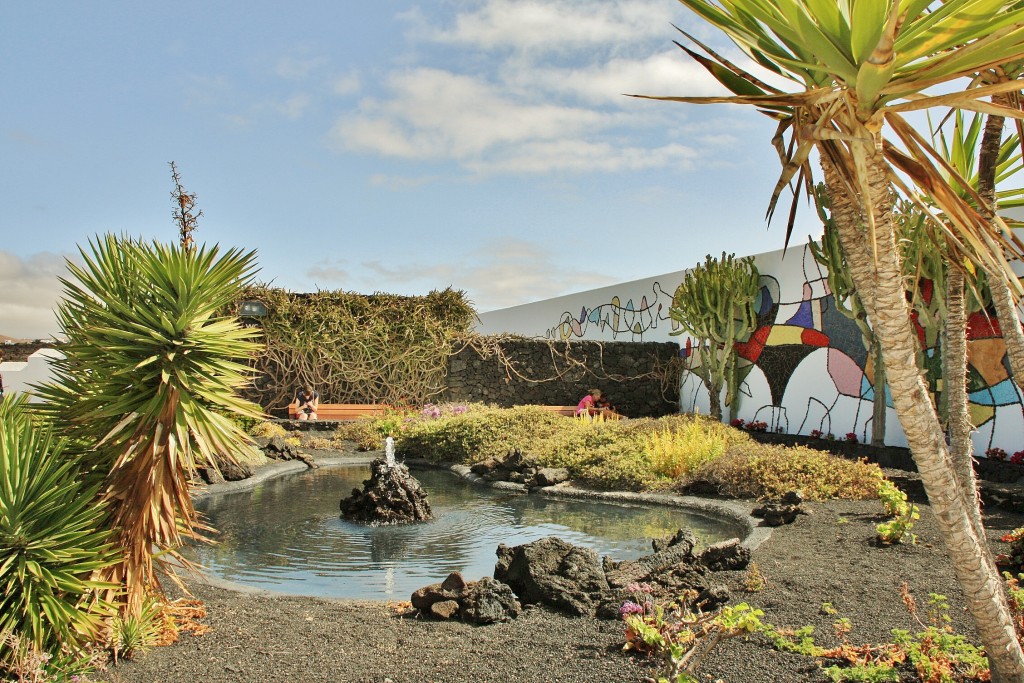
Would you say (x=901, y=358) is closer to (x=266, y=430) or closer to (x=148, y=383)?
(x=148, y=383)

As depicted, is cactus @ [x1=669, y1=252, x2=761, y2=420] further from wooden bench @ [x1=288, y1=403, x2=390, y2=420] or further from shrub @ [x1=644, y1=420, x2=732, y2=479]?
wooden bench @ [x1=288, y1=403, x2=390, y2=420]

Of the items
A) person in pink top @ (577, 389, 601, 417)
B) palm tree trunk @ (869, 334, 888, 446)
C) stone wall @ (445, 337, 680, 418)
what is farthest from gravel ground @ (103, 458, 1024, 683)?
stone wall @ (445, 337, 680, 418)

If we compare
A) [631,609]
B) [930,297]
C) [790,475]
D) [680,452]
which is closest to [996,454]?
[930,297]

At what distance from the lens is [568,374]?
58.5ft

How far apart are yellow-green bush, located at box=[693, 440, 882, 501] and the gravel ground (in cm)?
246

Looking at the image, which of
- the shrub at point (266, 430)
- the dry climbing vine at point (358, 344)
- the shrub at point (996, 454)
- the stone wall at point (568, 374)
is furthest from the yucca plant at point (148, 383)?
the stone wall at point (568, 374)

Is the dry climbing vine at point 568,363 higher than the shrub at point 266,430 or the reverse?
higher

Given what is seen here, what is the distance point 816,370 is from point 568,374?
619cm

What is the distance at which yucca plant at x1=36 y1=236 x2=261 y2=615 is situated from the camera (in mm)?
3871

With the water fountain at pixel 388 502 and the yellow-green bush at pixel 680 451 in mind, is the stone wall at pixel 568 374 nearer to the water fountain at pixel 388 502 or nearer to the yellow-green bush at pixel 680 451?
the yellow-green bush at pixel 680 451

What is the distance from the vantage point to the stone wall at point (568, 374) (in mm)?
17750

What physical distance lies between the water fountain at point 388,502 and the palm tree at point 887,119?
570 cm

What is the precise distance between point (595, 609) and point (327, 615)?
153 cm

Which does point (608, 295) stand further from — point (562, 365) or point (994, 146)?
point (994, 146)
